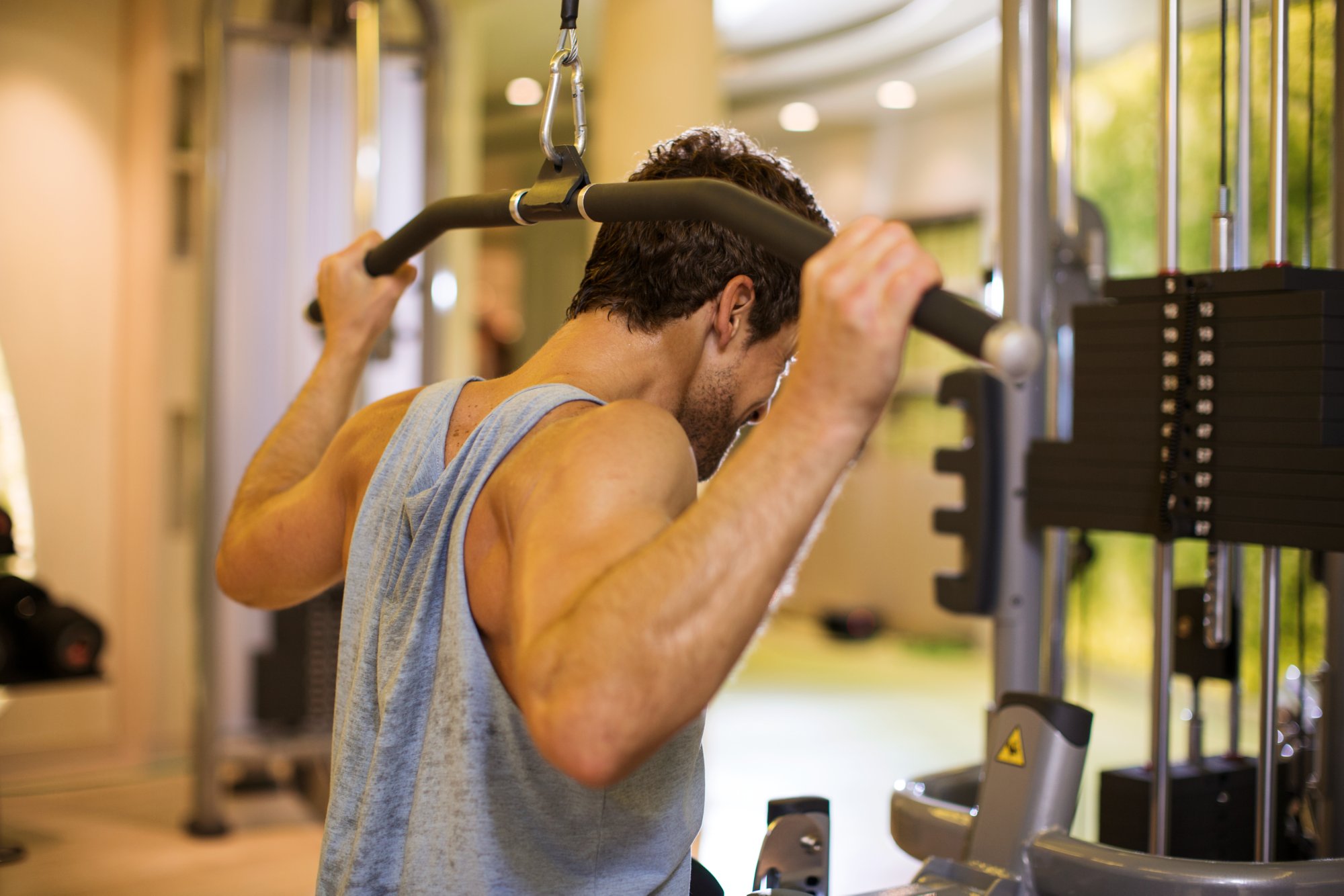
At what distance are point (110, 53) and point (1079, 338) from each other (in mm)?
3796

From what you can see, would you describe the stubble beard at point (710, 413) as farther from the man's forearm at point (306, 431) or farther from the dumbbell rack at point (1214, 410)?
the dumbbell rack at point (1214, 410)

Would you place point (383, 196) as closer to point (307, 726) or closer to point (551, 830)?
point (307, 726)

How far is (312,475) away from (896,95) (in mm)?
6276

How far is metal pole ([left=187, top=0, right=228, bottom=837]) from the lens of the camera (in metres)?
3.37

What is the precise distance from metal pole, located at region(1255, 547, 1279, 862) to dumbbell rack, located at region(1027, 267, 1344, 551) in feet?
0.63

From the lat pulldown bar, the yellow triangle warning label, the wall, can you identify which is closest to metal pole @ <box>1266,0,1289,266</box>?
the yellow triangle warning label

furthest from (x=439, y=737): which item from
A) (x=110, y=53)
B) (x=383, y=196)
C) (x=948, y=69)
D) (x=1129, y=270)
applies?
(x=948, y=69)

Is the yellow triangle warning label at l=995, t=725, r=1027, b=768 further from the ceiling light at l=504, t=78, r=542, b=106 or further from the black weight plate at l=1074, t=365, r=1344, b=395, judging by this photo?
the ceiling light at l=504, t=78, r=542, b=106

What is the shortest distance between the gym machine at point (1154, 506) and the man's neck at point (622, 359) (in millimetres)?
506

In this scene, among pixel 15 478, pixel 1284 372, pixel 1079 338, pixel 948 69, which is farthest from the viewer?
pixel 948 69

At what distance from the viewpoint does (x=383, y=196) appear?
3973 millimetres

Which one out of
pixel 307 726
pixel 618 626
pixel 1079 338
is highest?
pixel 1079 338

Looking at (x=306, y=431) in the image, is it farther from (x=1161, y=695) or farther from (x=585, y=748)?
(x=1161, y=695)

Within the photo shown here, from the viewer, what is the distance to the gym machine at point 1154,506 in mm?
1368
